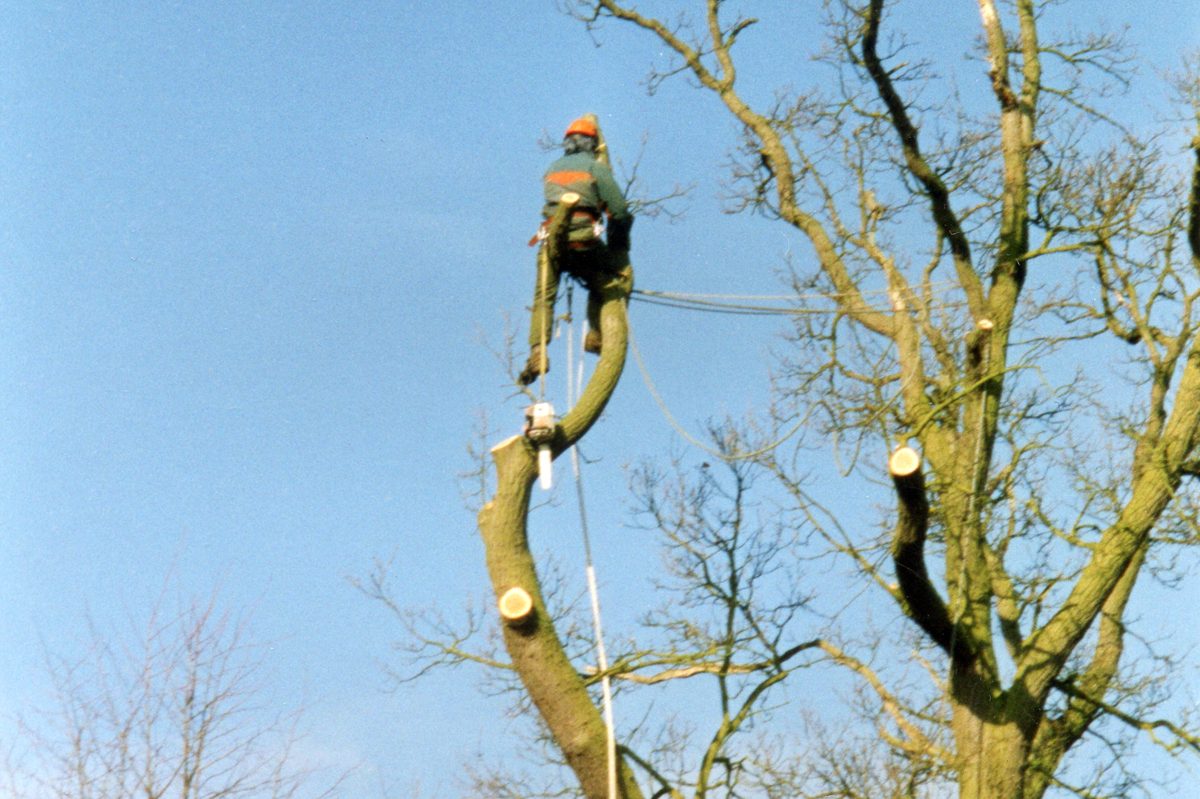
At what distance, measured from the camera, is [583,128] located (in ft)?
24.8

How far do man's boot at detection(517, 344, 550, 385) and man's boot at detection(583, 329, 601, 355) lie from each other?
0.24 metres

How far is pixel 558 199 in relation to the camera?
711 cm

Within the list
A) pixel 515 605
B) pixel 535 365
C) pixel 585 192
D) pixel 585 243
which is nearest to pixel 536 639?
pixel 515 605

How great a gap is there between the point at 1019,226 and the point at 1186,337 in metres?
1.38

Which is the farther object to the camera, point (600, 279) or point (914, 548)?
point (600, 279)

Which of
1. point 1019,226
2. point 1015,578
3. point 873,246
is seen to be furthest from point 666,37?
point 1015,578

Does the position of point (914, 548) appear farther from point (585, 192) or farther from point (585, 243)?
point (585, 192)

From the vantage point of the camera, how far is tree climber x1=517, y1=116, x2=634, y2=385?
7023mm

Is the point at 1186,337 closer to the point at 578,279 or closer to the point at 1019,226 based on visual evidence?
the point at 1019,226

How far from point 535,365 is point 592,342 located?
0.31 meters

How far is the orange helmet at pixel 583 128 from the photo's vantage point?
7539mm

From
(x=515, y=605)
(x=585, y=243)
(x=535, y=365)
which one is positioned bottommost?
(x=515, y=605)

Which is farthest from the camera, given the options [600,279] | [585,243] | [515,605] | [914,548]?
[600,279]

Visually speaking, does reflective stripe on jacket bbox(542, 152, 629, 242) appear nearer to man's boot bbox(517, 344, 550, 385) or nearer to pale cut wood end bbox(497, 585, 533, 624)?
man's boot bbox(517, 344, 550, 385)
